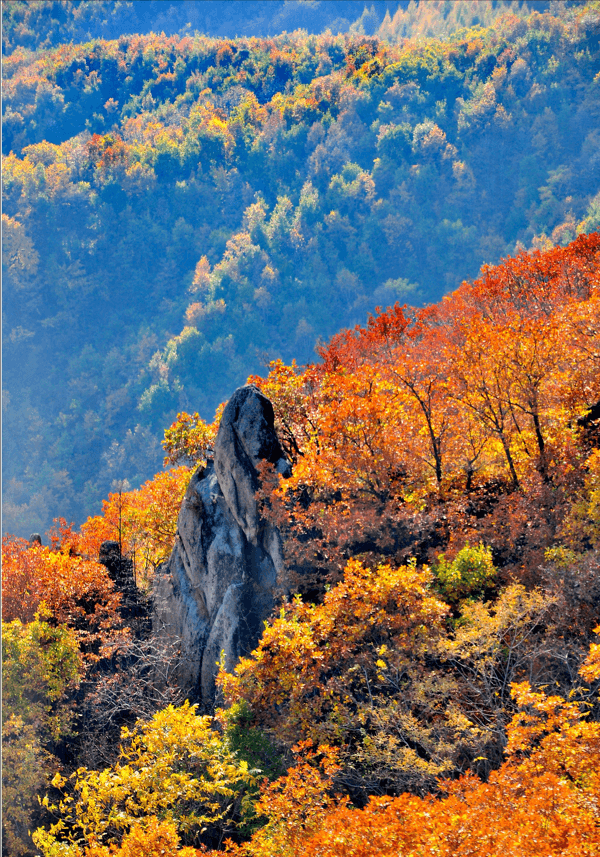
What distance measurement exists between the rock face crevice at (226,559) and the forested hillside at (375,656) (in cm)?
95

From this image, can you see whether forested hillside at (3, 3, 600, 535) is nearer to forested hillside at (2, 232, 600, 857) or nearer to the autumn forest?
the autumn forest

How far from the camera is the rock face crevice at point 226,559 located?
25.0m

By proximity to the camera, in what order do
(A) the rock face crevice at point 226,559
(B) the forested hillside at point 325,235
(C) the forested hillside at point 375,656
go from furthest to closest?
(B) the forested hillside at point 325,235 → (A) the rock face crevice at point 226,559 → (C) the forested hillside at point 375,656

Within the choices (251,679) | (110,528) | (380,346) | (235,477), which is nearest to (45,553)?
(110,528)

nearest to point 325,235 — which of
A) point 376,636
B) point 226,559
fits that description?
point 226,559

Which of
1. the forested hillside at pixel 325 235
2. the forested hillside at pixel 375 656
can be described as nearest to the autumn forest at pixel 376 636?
the forested hillside at pixel 375 656

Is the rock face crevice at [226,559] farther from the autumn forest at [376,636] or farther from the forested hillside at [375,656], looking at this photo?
the forested hillside at [375,656]

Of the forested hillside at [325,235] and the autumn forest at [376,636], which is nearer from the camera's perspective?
the autumn forest at [376,636]

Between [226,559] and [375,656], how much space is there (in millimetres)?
10197

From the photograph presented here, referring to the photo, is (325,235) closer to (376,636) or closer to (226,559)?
(226,559)

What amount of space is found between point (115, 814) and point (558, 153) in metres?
159

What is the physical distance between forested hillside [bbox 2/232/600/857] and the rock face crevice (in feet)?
3.12

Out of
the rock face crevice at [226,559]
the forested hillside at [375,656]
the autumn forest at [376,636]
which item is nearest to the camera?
the forested hillside at [375,656]

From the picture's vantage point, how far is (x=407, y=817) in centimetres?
1078
